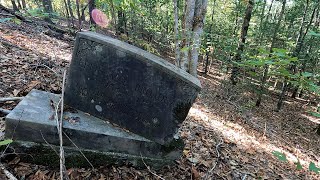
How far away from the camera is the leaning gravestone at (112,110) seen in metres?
3.11

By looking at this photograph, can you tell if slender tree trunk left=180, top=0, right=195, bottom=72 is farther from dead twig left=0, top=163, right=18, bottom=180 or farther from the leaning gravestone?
dead twig left=0, top=163, right=18, bottom=180

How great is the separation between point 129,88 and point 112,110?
45cm

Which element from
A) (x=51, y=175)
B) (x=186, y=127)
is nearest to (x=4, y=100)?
(x=51, y=175)

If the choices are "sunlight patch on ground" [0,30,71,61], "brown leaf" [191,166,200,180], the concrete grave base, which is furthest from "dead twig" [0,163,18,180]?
"sunlight patch on ground" [0,30,71,61]

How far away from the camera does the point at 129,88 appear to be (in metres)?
3.35

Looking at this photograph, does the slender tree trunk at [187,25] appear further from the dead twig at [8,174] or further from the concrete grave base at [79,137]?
the dead twig at [8,174]

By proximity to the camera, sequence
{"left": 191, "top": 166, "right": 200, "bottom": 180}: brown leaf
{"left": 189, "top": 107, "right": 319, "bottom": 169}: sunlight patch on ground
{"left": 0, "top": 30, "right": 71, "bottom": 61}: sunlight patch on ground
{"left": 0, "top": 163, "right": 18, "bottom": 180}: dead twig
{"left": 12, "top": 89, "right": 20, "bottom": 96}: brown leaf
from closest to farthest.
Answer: {"left": 0, "top": 163, "right": 18, "bottom": 180}: dead twig, {"left": 191, "top": 166, "right": 200, "bottom": 180}: brown leaf, {"left": 12, "top": 89, "right": 20, "bottom": 96}: brown leaf, {"left": 189, "top": 107, "right": 319, "bottom": 169}: sunlight patch on ground, {"left": 0, "top": 30, "right": 71, "bottom": 61}: sunlight patch on ground

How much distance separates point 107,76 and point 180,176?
1.91 metres

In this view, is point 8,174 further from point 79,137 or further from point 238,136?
point 238,136

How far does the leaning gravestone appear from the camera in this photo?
10.2 ft

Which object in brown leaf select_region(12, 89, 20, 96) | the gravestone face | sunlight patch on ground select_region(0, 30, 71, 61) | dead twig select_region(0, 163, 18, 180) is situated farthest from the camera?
sunlight patch on ground select_region(0, 30, 71, 61)

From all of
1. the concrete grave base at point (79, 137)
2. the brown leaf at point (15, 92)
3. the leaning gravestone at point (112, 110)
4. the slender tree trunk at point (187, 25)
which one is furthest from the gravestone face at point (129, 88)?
the slender tree trunk at point (187, 25)

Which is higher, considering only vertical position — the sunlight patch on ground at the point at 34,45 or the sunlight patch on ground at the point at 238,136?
the sunlight patch on ground at the point at 34,45

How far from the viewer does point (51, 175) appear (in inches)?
118
